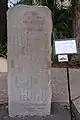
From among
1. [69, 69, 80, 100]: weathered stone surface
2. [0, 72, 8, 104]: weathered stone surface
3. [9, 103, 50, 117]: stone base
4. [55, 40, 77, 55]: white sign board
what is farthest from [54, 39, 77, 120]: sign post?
[9, 103, 50, 117]: stone base

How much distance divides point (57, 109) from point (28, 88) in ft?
2.22

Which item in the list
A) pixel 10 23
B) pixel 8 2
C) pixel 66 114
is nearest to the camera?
pixel 10 23

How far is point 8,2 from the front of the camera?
11.6 metres

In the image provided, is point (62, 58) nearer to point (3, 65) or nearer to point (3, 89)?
point (3, 65)

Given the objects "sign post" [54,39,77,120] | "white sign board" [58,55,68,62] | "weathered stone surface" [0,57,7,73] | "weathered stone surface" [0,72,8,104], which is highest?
"sign post" [54,39,77,120]

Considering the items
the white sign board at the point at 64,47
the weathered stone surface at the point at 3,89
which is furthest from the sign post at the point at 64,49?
the weathered stone surface at the point at 3,89

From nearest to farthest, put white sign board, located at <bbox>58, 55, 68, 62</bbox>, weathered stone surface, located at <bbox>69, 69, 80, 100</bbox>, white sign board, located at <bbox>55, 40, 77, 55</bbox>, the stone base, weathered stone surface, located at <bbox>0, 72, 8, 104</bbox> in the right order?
the stone base, weathered stone surface, located at <bbox>0, 72, 8, 104</bbox>, weathered stone surface, located at <bbox>69, 69, 80, 100</bbox>, white sign board, located at <bbox>55, 40, 77, 55</bbox>, white sign board, located at <bbox>58, 55, 68, 62</bbox>

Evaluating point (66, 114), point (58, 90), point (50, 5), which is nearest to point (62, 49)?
point (58, 90)

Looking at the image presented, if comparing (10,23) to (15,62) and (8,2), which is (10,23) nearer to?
(15,62)

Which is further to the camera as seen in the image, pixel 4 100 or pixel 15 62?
pixel 4 100

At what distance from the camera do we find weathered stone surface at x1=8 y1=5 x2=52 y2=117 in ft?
15.1

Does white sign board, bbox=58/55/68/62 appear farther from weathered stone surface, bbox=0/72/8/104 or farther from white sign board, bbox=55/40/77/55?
weathered stone surface, bbox=0/72/8/104

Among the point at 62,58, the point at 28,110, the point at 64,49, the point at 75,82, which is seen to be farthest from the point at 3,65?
the point at 28,110

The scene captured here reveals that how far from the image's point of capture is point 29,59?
4703mm
